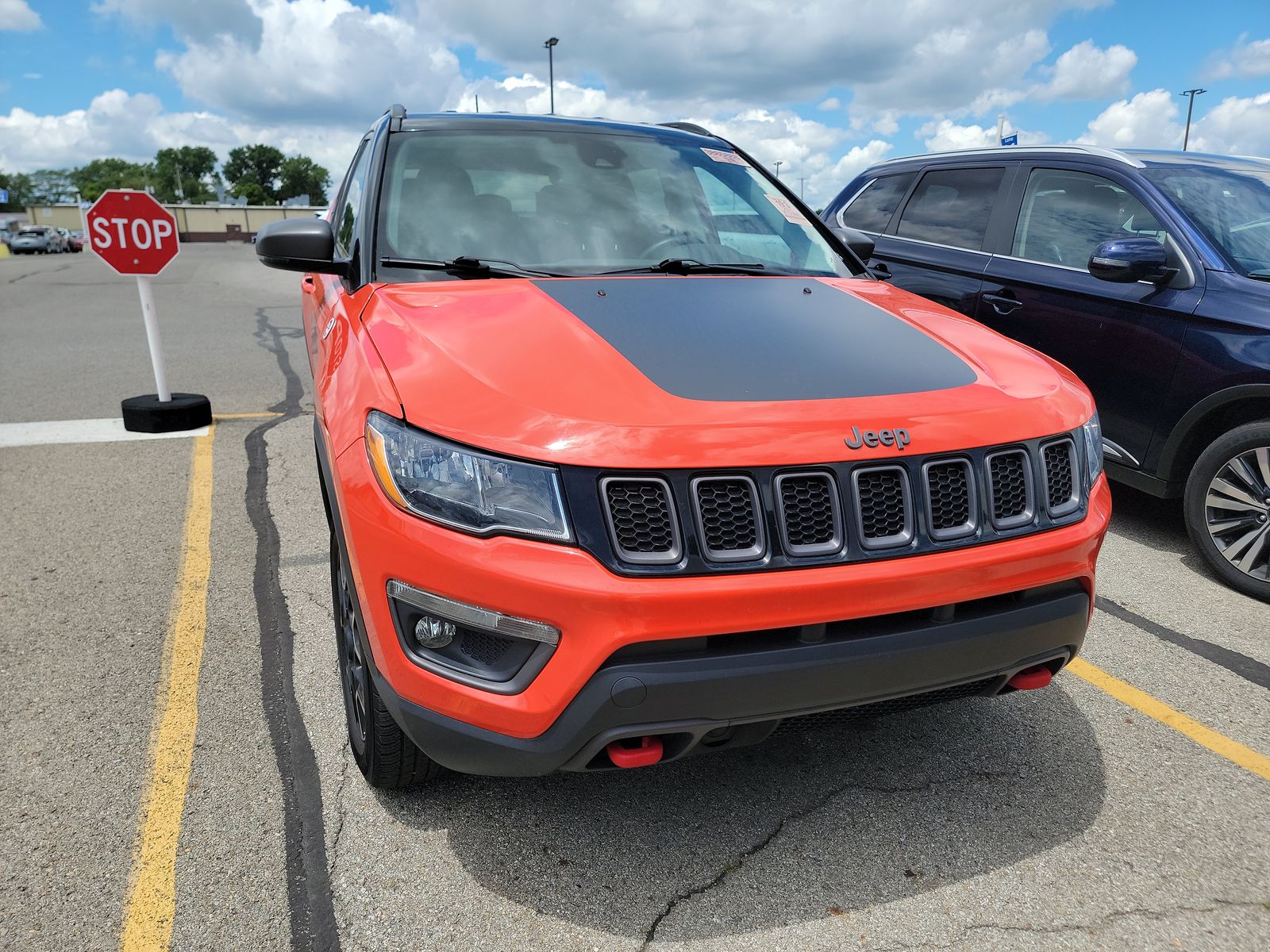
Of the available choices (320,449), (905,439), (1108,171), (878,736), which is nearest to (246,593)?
(320,449)

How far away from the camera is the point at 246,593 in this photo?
3.82 meters

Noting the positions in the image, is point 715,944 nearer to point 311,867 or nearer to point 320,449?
point 311,867

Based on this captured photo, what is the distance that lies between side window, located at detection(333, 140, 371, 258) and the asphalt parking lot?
4.64 feet

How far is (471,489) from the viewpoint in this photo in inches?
74.5

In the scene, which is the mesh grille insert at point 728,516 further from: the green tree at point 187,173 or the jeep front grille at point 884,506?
the green tree at point 187,173

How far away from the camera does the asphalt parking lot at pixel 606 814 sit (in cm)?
209

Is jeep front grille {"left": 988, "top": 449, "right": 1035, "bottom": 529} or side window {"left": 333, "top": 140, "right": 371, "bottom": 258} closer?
jeep front grille {"left": 988, "top": 449, "right": 1035, "bottom": 529}

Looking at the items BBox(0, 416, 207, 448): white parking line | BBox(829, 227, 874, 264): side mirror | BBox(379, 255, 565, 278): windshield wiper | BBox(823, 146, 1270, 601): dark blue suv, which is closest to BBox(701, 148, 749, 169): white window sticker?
BBox(829, 227, 874, 264): side mirror

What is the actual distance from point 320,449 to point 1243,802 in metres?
2.91

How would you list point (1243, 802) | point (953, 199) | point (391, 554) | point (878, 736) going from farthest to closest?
point (953, 199) → point (878, 736) → point (1243, 802) → point (391, 554)

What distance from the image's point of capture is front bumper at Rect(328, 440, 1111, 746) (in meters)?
1.80

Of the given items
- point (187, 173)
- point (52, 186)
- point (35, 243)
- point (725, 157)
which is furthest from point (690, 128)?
point (52, 186)

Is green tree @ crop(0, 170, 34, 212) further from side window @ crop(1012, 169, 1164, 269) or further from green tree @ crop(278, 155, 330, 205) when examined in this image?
side window @ crop(1012, 169, 1164, 269)

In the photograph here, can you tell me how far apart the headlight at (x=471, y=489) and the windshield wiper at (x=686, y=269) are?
114 cm
